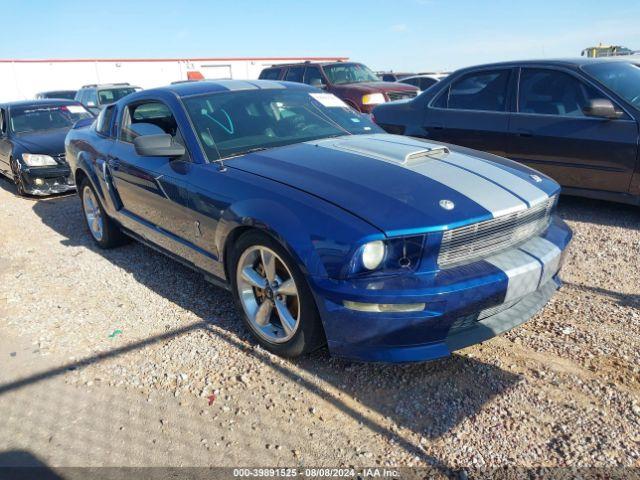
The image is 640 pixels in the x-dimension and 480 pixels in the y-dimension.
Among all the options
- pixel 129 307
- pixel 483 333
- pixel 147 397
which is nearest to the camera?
pixel 483 333

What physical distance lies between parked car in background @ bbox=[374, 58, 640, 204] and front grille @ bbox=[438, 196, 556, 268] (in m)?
2.42

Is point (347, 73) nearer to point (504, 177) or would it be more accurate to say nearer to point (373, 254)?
point (504, 177)

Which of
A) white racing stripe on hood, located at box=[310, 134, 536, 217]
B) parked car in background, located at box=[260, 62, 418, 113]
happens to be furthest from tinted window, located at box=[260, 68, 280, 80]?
white racing stripe on hood, located at box=[310, 134, 536, 217]

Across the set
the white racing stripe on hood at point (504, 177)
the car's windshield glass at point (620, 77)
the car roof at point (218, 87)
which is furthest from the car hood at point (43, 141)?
the car's windshield glass at point (620, 77)

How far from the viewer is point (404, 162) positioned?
3043 mm

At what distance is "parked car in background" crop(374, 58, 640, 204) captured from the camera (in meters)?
4.75

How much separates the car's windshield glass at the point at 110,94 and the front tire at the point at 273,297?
45.5ft

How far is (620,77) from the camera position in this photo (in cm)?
506

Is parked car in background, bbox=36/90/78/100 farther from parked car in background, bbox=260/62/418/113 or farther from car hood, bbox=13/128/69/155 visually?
car hood, bbox=13/128/69/155

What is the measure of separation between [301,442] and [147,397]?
0.95m

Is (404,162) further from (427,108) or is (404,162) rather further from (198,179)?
(427,108)

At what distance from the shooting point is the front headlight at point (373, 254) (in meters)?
2.39

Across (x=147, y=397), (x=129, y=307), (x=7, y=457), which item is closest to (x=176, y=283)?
(x=129, y=307)

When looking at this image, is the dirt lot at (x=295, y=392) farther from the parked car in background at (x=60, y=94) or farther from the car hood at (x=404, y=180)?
the parked car in background at (x=60, y=94)
